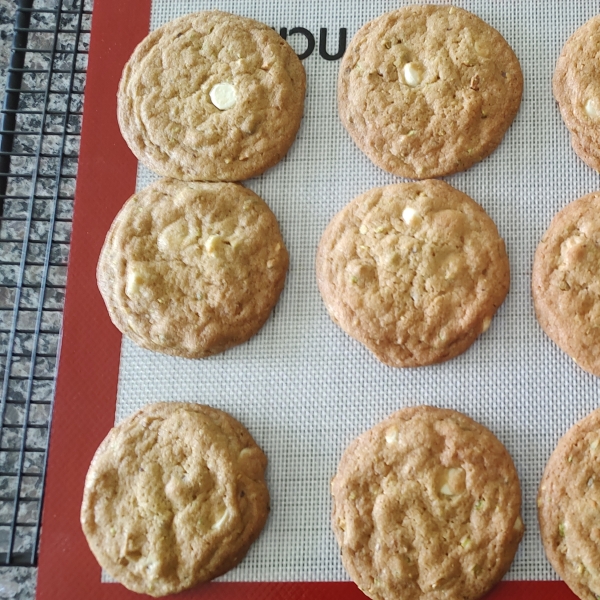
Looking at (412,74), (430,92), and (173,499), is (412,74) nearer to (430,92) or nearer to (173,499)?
(430,92)

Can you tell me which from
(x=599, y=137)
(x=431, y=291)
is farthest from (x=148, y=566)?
(x=599, y=137)

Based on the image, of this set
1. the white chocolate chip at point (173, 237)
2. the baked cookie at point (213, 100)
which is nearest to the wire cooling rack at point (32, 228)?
the baked cookie at point (213, 100)

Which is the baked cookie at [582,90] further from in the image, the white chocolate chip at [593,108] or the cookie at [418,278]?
the cookie at [418,278]

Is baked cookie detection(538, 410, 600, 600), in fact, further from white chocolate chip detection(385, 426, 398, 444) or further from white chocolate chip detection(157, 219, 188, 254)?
white chocolate chip detection(157, 219, 188, 254)

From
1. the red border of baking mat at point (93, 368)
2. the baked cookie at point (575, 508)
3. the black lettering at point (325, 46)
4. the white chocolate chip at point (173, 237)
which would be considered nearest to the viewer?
the baked cookie at point (575, 508)

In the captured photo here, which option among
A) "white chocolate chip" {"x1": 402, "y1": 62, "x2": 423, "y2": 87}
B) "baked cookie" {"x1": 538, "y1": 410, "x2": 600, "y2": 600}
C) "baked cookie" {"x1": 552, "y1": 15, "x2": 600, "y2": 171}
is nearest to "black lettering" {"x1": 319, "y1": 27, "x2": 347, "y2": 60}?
"white chocolate chip" {"x1": 402, "y1": 62, "x2": 423, "y2": 87}

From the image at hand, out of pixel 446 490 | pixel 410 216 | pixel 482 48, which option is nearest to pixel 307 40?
pixel 482 48
